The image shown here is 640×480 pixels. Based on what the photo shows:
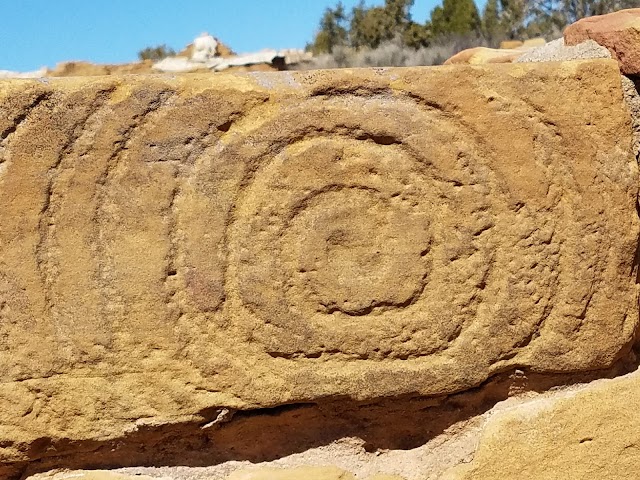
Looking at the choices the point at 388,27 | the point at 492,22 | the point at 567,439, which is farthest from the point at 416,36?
the point at 567,439

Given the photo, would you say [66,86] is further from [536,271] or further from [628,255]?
[628,255]

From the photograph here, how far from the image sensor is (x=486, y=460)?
3.51 feet

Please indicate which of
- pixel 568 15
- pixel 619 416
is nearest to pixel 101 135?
pixel 619 416

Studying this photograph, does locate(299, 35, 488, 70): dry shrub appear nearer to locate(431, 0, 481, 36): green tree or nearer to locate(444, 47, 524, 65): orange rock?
locate(431, 0, 481, 36): green tree

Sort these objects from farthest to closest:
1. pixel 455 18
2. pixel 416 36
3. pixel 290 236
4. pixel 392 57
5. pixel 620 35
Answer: pixel 455 18, pixel 416 36, pixel 392 57, pixel 620 35, pixel 290 236

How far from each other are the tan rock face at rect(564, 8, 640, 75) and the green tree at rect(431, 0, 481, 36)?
1373 centimetres

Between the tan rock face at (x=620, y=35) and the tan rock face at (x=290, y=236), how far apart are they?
115mm

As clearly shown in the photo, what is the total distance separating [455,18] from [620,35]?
14463mm

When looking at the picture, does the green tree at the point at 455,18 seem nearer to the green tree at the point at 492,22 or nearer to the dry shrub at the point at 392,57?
the green tree at the point at 492,22

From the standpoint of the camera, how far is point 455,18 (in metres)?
14.8

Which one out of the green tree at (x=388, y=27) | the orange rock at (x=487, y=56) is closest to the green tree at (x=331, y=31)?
the green tree at (x=388, y=27)

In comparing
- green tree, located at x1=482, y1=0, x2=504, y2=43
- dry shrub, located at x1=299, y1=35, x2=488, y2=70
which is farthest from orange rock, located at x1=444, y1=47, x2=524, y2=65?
green tree, located at x1=482, y1=0, x2=504, y2=43

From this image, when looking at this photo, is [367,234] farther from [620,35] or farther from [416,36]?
[416,36]

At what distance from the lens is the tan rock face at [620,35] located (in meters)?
1.13
